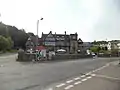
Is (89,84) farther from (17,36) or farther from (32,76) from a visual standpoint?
(17,36)

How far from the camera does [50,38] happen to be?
162250mm

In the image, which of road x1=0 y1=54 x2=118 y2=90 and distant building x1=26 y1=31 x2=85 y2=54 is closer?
road x1=0 y1=54 x2=118 y2=90

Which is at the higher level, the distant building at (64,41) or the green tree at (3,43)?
the distant building at (64,41)

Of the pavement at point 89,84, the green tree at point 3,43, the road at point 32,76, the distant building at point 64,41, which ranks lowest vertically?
the pavement at point 89,84

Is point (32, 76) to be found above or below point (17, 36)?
below

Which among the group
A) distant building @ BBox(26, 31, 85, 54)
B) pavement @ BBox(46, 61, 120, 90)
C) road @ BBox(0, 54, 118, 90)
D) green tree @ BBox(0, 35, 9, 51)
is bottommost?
pavement @ BBox(46, 61, 120, 90)

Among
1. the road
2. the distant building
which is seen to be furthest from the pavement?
the distant building

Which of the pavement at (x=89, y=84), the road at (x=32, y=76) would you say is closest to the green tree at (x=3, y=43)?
the road at (x=32, y=76)

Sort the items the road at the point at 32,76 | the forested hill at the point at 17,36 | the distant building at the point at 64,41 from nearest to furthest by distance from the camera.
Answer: the road at the point at 32,76 → the forested hill at the point at 17,36 → the distant building at the point at 64,41

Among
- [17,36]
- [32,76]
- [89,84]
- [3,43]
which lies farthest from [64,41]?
[89,84]

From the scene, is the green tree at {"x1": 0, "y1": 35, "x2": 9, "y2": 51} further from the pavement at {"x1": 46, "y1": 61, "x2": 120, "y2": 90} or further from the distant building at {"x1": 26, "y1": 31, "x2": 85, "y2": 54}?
the pavement at {"x1": 46, "y1": 61, "x2": 120, "y2": 90}

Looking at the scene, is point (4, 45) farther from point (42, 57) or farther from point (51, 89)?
point (51, 89)

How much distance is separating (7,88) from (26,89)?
833 millimetres

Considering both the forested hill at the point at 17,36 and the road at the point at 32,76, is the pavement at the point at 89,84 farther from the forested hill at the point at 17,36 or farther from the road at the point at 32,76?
the forested hill at the point at 17,36
